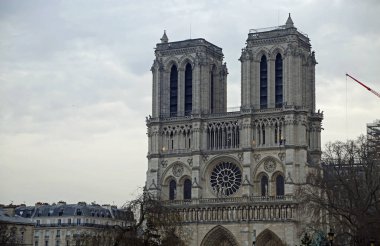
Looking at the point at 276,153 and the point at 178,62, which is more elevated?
the point at 178,62

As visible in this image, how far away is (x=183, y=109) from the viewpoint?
379ft

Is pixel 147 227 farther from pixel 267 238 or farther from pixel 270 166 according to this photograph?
pixel 270 166

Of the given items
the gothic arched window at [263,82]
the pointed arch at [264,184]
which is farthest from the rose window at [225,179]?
the gothic arched window at [263,82]

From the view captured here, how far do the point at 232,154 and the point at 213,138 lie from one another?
3.42m

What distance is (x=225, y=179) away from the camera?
112250 mm

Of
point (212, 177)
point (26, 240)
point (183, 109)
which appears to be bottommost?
point (26, 240)

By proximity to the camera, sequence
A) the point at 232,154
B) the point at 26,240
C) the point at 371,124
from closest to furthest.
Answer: the point at 26,240, the point at 232,154, the point at 371,124

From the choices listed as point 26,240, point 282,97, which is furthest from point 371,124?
point 26,240

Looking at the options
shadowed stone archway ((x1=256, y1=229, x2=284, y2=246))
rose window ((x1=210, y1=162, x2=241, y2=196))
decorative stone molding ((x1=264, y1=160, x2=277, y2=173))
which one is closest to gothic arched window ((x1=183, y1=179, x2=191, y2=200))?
rose window ((x1=210, y1=162, x2=241, y2=196))

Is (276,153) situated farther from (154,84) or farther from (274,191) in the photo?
(154,84)

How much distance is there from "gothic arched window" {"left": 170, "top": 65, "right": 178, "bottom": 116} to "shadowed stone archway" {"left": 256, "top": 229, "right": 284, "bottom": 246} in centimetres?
1917

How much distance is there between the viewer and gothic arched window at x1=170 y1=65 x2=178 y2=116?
11675 cm

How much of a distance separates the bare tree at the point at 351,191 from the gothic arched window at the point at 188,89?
94.2 ft

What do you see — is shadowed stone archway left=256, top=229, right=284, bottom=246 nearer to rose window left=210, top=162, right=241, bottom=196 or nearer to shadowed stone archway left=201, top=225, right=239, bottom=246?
shadowed stone archway left=201, top=225, right=239, bottom=246
